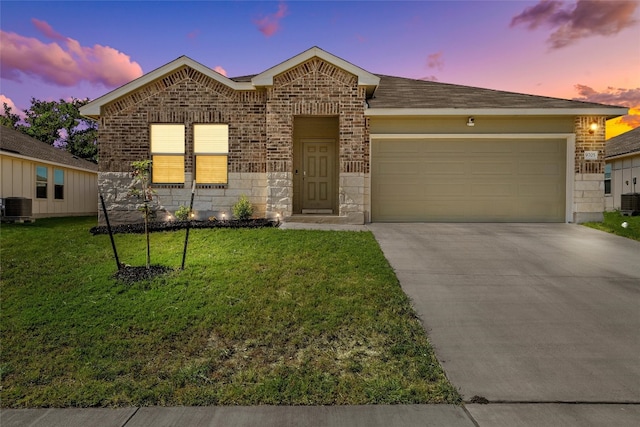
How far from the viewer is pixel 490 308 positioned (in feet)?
18.3

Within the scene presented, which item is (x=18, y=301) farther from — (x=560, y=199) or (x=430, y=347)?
(x=560, y=199)

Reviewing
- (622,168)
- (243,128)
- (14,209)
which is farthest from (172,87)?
(622,168)

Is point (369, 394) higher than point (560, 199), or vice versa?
point (560, 199)

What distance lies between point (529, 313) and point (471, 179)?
7.37 meters

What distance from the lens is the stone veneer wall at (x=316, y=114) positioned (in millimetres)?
11531

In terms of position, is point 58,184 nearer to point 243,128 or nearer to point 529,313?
point 243,128

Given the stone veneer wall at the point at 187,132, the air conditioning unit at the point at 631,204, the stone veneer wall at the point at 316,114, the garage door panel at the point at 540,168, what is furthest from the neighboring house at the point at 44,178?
the air conditioning unit at the point at 631,204

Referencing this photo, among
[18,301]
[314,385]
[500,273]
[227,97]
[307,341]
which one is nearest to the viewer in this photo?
[314,385]

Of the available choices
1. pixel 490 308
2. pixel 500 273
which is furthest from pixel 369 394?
pixel 500 273

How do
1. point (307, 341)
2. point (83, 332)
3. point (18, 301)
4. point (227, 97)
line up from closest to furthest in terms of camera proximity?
point (307, 341), point (83, 332), point (18, 301), point (227, 97)

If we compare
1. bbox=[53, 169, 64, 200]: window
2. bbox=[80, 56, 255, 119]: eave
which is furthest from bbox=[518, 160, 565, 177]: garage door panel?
bbox=[53, 169, 64, 200]: window

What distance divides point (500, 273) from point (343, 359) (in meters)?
3.97

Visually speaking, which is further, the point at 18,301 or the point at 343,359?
the point at 18,301

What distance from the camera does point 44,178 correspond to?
1927 cm
